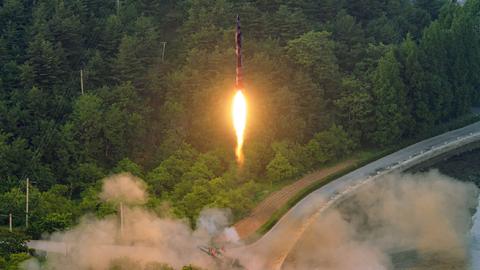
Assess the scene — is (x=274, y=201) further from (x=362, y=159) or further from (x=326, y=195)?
(x=362, y=159)

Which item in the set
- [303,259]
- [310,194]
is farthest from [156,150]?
[303,259]

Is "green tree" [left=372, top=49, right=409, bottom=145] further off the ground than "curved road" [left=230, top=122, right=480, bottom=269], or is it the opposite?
"green tree" [left=372, top=49, right=409, bottom=145]

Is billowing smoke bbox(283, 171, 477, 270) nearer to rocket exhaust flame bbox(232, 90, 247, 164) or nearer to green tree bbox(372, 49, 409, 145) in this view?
green tree bbox(372, 49, 409, 145)

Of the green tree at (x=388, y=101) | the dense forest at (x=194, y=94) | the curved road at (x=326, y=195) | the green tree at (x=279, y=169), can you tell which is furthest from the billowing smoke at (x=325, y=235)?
the green tree at (x=388, y=101)

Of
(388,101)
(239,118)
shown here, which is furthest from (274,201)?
(388,101)

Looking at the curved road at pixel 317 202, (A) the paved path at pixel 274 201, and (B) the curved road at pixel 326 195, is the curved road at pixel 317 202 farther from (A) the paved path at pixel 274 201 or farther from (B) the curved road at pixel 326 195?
(A) the paved path at pixel 274 201

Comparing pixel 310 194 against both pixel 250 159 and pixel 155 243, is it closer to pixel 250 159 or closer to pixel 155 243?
pixel 250 159

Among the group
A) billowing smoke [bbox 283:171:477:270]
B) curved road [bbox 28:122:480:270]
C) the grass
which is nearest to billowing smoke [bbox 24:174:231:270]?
curved road [bbox 28:122:480:270]
